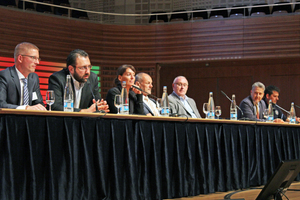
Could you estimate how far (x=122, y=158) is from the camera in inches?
103

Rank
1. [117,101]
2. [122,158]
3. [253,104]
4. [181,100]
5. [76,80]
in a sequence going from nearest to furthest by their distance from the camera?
[122,158] → [117,101] → [76,80] → [181,100] → [253,104]

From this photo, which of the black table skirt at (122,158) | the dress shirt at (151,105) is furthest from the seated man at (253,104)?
the dress shirt at (151,105)

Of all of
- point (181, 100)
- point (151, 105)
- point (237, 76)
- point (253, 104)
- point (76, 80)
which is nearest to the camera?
point (76, 80)

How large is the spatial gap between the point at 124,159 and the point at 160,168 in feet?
1.24

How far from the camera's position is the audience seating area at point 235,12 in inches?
283

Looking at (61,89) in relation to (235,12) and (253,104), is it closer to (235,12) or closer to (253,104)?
(253,104)

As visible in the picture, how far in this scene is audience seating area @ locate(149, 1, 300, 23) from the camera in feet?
23.6

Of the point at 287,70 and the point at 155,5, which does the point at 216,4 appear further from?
the point at 287,70

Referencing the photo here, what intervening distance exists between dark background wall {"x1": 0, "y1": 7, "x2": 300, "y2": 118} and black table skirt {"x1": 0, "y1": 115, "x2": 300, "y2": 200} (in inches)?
149

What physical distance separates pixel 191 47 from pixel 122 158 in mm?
5399

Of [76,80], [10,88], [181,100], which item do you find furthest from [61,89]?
[181,100]

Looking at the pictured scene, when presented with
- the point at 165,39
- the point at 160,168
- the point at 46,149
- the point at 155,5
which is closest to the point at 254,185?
the point at 160,168

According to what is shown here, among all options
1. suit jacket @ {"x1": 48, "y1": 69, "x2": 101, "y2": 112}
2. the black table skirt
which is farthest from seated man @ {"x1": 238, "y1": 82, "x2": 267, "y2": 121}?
suit jacket @ {"x1": 48, "y1": 69, "x2": 101, "y2": 112}

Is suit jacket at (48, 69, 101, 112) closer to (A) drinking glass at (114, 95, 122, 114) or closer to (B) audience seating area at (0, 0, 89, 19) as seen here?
(A) drinking glass at (114, 95, 122, 114)
